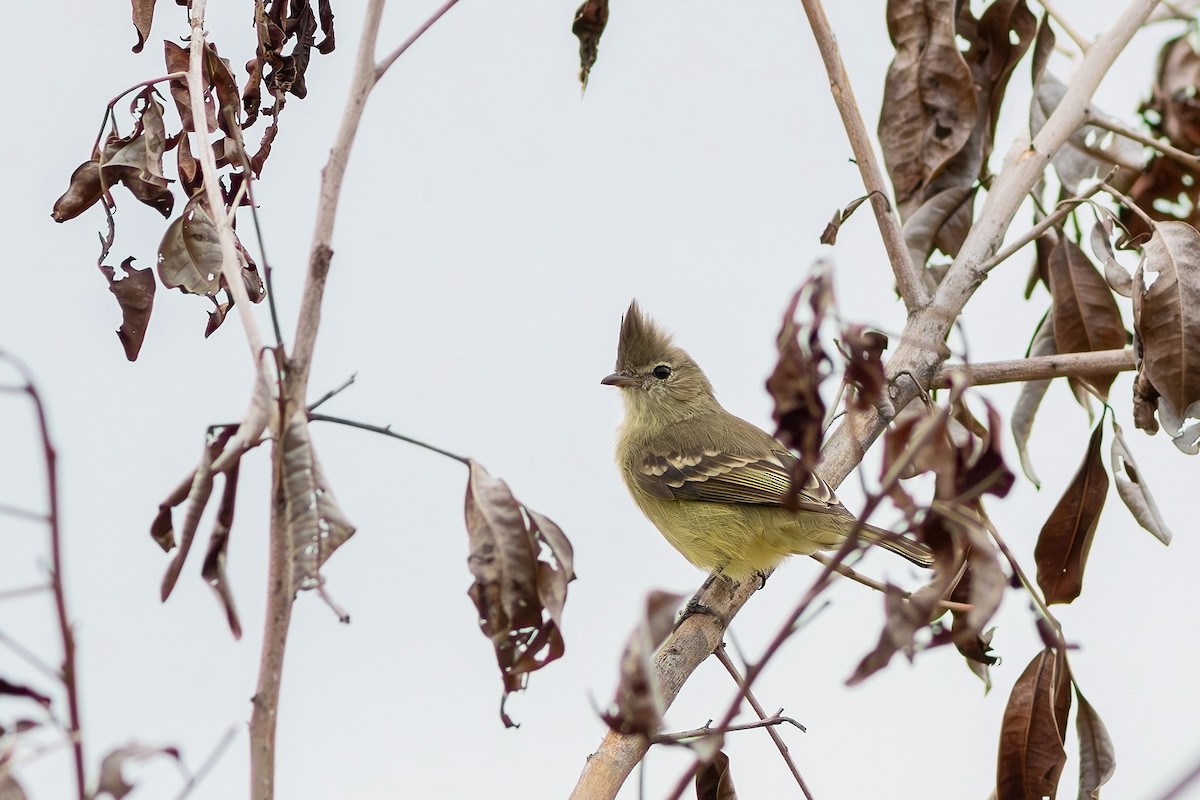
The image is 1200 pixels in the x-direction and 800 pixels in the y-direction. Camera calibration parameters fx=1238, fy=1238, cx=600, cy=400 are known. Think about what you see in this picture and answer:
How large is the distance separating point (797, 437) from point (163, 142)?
1.55 metres

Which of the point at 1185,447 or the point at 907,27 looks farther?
the point at 907,27

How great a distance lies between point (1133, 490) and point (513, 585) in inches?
81.7

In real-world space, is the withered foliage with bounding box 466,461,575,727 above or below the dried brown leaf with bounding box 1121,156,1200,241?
below

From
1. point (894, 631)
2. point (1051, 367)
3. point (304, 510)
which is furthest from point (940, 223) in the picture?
point (304, 510)

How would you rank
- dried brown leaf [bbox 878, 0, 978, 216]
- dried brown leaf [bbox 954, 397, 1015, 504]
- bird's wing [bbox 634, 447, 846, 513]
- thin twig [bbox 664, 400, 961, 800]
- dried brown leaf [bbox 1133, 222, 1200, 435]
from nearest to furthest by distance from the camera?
1. thin twig [bbox 664, 400, 961, 800]
2. dried brown leaf [bbox 954, 397, 1015, 504]
3. dried brown leaf [bbox 1133, 222, 1200, 435]
4. dried brown leaf [bbox 878, 0, 978, 216]
5. bird's wing [bbox 634, 447, 846, 513]

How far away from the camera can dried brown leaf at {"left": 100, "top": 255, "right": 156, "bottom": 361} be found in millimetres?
2199

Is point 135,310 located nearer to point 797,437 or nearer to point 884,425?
point 797,437

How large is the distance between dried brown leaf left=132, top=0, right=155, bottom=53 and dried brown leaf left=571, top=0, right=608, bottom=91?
3.57 ft

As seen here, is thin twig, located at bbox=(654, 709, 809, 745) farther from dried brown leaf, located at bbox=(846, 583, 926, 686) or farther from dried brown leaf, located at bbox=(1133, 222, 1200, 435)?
dried brown leaf, located at bbox=(1133, 222, 1200, 435)

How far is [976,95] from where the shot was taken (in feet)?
11.1

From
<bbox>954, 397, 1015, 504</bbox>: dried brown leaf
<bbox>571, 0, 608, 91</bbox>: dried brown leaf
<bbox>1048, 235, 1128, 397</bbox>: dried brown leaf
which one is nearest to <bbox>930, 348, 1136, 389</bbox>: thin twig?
<bbox>1048, 235, 1128, 397</bbox>: dried brown leaf

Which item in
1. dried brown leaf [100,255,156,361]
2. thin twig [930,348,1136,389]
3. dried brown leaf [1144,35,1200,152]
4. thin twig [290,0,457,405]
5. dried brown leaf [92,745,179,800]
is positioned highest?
dried brown leaf [1144,35,1200,152]

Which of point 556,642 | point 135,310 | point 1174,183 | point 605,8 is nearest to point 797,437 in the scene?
point 556,642

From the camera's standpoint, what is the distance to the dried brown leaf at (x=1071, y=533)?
10.1ft
